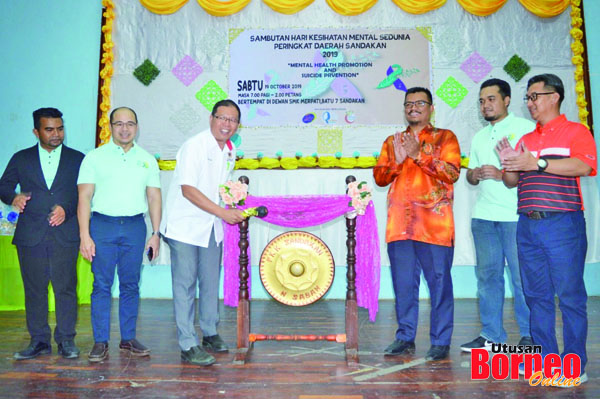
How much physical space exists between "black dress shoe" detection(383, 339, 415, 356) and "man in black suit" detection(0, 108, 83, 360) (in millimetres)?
1812

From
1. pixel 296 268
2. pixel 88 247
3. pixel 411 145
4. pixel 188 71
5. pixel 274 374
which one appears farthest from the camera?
pixel 188 71

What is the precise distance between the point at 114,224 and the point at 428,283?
1.87 m

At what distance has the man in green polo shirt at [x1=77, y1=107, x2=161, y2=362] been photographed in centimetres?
295

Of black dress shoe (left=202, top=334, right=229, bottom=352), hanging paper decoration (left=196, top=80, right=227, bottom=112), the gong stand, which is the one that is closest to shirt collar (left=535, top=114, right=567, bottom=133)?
the gong stand

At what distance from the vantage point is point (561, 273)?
7.85 feet

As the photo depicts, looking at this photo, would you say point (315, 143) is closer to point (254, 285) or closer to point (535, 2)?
point (254, 285)

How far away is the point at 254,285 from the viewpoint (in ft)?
17.7

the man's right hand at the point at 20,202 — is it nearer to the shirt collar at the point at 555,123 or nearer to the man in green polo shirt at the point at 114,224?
the man in green polo shirt at the point at 114,224

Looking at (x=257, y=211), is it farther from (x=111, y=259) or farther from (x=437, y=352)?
(x=437, y=352)

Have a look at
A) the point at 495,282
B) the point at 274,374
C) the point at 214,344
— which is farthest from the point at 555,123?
the point at 214,344

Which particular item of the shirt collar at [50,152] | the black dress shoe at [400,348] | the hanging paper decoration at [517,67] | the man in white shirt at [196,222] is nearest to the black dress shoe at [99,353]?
the man in white shirt at [196,222]

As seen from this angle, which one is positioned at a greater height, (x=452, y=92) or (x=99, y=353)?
(x=452, y=92)

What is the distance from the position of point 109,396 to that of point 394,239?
1703 millimetres

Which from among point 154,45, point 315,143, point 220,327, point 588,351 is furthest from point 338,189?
point 588,351
